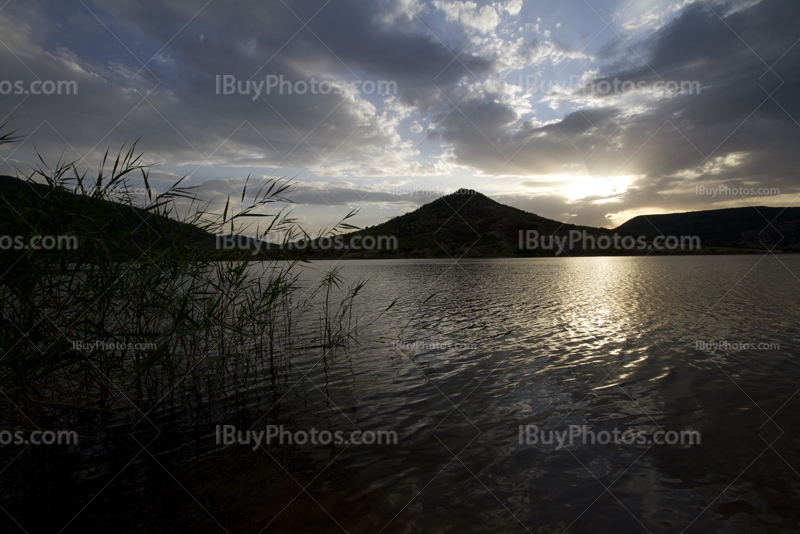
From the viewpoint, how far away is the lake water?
4645mm

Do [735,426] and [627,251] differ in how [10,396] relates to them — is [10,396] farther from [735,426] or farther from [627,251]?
[627,251]

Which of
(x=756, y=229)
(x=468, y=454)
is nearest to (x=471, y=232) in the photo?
(x=756, y=229)

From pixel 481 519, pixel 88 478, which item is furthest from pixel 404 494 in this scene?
pixel 88 478

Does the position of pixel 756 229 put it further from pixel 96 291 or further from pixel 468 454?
pixel 96 291

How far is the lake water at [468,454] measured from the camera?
464 centimetres

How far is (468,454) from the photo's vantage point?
6086 mm

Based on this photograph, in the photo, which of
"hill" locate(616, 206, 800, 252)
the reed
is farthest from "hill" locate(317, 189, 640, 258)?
the reed

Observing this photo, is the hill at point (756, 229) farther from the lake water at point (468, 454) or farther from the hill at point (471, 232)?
the lake water at point (468, 454)

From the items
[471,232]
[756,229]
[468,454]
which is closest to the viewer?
[468,454]

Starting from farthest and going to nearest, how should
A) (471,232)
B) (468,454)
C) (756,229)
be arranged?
1. (756,229)
2. (471,232)
3. (468,454)

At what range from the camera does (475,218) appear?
168 meters

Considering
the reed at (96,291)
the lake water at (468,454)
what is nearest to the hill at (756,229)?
the lake water at (468,454)

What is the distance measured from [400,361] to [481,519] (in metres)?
6.70

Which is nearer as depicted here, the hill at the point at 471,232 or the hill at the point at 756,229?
the hill at the point at 471,232
